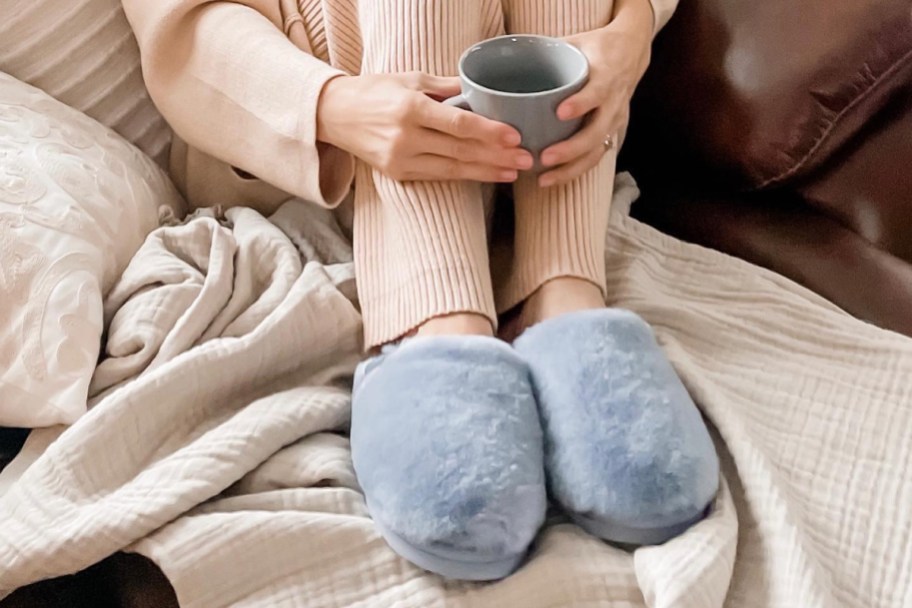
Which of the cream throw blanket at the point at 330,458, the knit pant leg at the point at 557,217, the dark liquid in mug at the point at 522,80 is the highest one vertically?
the dark liquid in mug at the point at 522,80

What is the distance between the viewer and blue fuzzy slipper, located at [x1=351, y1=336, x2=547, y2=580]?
0.59 metres

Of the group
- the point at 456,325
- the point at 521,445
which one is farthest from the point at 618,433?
the point at 456,325

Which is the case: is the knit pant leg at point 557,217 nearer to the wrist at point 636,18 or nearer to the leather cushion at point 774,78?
the wrist at point 636,18

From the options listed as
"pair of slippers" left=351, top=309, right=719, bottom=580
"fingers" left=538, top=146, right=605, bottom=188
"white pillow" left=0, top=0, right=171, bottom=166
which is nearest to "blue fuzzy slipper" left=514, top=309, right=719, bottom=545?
"pair of slippers" left=351, top=309, right=719, bottom=580

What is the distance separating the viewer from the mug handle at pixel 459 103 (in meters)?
0.73

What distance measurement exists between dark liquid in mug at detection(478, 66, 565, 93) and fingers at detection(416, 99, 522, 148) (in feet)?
0.13

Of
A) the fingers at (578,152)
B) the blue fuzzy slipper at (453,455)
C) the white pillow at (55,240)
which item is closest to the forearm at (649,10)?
the fingers at (578,152)

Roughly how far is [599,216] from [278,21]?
1.21 feet

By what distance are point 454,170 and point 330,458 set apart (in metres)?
0.26

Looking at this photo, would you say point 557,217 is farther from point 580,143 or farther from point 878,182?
point 878,182

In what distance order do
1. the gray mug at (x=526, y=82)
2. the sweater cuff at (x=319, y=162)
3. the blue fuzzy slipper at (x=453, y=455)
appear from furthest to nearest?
the sweater cuff at (x=319, y=162), the gray mug at (x=526, y=82), the blue fuzzy slipper at (x=453, y=455)

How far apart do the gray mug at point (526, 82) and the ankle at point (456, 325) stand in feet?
0.45

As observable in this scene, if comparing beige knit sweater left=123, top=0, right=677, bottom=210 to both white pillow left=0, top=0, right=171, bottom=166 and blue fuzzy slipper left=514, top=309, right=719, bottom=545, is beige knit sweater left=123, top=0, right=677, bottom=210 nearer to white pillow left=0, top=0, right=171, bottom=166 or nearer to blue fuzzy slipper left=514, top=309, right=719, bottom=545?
white pillow left=0, top=0, right=171, bottom=166

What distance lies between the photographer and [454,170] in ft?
2.51
